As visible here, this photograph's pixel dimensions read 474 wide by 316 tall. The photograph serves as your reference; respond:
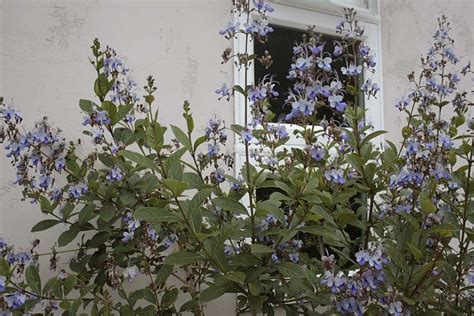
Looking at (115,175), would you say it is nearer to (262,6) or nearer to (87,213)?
(87,213)

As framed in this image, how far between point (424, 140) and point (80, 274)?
1.25 metres

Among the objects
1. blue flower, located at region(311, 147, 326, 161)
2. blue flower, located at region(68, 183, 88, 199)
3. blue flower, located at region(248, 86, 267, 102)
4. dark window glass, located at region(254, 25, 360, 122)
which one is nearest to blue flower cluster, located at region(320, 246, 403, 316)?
blue flower, located at region(311, 147, 326, 161)

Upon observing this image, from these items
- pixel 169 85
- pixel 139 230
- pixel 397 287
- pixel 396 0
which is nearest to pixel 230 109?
pixel 169 85

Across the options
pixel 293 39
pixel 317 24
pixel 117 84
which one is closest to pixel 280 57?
pixel 293 39

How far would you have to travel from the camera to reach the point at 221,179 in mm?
1814

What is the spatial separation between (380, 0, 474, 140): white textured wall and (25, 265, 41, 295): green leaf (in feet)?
6.46

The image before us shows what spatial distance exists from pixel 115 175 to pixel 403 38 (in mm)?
2038

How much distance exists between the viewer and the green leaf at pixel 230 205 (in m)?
1.58

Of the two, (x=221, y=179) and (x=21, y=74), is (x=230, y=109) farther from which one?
(x=21, y=74)

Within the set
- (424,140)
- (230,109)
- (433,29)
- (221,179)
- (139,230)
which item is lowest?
(139,230)

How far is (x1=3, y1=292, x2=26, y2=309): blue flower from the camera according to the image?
1.57 metres

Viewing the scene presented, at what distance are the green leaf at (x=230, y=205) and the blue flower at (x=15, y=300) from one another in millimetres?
636

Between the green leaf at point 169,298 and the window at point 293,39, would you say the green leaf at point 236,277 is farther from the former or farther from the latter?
the window at point 293,39

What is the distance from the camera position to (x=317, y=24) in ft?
9.02
